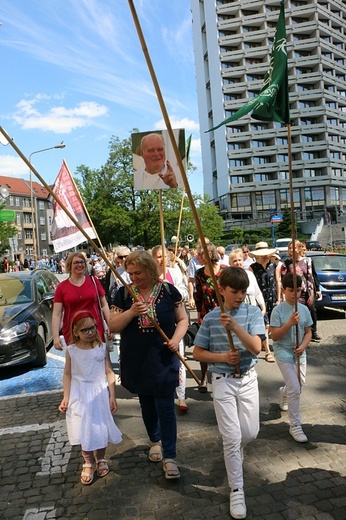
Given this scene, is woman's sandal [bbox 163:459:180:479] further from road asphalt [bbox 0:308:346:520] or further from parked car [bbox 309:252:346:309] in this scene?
parked car [bbox 309:252:346:309]

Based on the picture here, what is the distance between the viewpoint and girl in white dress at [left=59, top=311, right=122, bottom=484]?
337 cm

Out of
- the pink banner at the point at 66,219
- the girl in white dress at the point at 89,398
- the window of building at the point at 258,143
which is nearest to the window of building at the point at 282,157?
the window of building at the point at 258,143

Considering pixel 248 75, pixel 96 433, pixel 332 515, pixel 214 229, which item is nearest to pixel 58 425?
pixel 96 433

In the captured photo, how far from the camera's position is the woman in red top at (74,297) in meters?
4.78

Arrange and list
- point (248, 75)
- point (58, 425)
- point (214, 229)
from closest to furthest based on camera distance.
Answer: point (58, 425), point (214, 229), point (248, 75)

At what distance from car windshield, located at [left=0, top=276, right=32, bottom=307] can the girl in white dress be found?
13.8 ft

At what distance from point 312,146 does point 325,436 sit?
66502mm

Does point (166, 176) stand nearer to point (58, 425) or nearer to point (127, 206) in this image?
point (58, 425)

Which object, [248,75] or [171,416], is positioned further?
[248,75]

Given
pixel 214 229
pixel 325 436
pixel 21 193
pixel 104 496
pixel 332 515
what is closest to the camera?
pixel 332 515

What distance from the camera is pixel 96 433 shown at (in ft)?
11.0

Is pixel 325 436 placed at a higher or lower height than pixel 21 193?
lower

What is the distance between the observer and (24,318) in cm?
671

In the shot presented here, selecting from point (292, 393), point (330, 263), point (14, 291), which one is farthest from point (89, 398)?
point (330, 263)
